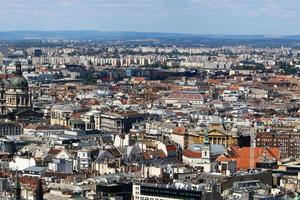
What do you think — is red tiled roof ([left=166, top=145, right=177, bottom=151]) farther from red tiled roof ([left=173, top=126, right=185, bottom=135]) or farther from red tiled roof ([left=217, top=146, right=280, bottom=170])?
red tiled roof ([left=173, top=126, right=185, bottom=135])

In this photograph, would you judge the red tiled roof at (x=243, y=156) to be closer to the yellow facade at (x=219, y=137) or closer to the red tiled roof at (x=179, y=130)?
the yellow facade at (x=219, y=137)

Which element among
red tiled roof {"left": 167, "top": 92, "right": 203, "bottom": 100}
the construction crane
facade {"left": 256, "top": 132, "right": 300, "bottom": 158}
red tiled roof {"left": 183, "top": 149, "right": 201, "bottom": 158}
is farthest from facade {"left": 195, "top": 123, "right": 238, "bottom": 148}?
red tiled roof {"left": 167, "top": 92, "right": 203, "bottom": 100}

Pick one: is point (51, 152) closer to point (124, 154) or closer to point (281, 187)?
point (124, 154)

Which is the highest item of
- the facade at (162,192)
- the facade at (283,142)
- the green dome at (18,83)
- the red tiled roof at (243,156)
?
the green dome at (18,83)

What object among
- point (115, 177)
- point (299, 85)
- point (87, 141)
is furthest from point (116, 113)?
point (299, 85)

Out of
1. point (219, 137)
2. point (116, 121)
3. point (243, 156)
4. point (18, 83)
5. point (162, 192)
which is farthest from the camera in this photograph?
point (18, 83)

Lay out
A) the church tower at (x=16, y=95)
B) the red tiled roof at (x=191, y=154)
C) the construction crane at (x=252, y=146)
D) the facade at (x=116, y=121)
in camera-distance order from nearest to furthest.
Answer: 1. the construction crane at (x=252, y=146)
2. the red tiled roof at (x=191, y=154)
3. the facade at (x=116, y=121)
4. the church tower at (x=16, y=95)

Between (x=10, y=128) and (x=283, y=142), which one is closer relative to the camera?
(x=283, y=142)

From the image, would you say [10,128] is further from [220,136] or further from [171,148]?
[171,148]

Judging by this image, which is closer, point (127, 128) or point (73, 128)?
point (73, 128)

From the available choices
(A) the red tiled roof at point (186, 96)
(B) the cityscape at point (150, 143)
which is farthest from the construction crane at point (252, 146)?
(A) the red tiled roof at point (186, 96)

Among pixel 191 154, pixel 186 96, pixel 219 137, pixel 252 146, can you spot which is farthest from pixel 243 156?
pixel 186 96
